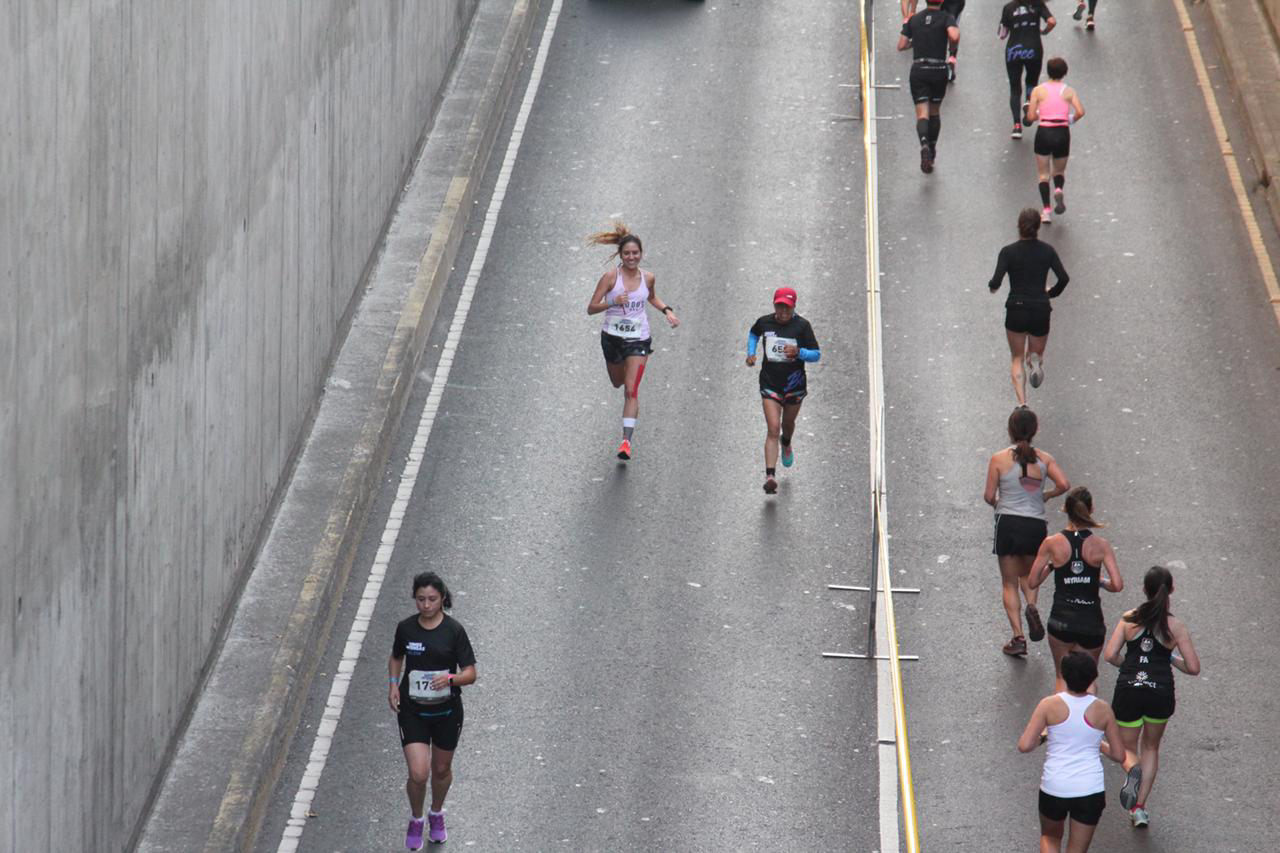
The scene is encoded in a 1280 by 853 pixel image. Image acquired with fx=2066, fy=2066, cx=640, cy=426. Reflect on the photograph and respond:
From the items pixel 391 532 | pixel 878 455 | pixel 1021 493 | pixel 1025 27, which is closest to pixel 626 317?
pixel 391 532

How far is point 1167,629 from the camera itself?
475 inches

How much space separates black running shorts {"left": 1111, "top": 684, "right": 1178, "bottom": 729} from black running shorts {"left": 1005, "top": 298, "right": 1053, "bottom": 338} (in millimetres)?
5715

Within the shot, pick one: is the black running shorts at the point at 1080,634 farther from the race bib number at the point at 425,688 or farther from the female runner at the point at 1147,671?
the race bib number at the point at 425,688

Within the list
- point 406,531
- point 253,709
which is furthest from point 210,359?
point 406,531

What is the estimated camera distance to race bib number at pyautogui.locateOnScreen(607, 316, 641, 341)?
16.9 metres

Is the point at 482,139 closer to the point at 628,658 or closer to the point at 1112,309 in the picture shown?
the point at 1112,309

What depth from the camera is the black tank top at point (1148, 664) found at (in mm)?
12125

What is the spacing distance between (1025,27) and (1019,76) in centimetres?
55

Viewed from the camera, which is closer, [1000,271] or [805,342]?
[805,342]

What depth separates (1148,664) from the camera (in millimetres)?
12195

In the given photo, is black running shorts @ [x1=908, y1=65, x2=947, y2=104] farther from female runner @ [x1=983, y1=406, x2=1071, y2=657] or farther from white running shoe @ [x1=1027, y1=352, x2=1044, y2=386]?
female runner @ [x1=983, y1=406, x2=1071, y2=657]

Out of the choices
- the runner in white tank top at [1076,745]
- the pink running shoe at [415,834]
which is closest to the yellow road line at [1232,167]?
the runner in white tank top at [1076,745]

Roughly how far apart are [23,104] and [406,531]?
7.26 meters

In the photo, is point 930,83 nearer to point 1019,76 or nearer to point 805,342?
point 1019,76
